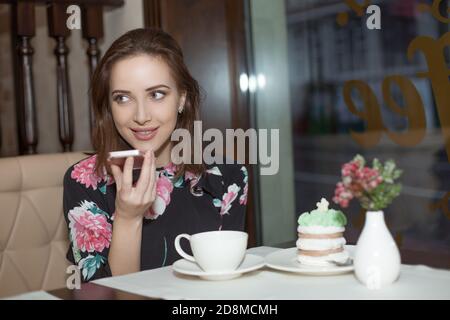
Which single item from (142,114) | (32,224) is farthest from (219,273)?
(32,224)

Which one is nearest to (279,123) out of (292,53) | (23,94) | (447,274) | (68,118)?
(292,53)

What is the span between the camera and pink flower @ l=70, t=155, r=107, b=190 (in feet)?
5.59

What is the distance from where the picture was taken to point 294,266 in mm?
1147

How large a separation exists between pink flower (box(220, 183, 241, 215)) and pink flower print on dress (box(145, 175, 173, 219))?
0.48 feet

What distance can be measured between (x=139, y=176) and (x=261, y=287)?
0.58 metres

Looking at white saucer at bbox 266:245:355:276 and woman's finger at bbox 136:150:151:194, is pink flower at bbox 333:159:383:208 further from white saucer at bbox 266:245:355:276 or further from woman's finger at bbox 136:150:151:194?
woman's finger at bbox 136:150:151:194

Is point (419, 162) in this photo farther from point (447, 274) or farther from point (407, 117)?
point (447, 274)

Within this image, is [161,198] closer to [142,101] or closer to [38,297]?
[142,101]

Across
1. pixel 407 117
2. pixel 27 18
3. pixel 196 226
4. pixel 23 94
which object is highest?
pixel 27 18

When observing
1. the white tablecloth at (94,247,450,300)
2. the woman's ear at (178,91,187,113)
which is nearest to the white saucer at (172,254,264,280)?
the white tablecloth at (94,247,450,300)

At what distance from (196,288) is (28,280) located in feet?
2.84

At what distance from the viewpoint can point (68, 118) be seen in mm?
2627

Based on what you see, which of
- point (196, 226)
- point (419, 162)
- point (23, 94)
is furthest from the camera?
point (23, 94)
